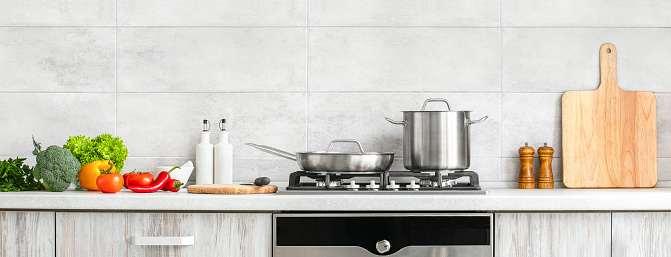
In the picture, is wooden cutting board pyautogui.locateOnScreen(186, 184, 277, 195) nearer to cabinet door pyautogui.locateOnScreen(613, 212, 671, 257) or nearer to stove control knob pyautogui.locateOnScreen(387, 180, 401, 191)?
stove control knob pyautogui.locateOnScreen(387, 180, 401, 191)

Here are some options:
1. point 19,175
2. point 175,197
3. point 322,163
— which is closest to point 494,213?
point 322,163

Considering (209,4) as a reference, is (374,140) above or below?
below

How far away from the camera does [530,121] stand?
228 centimetres

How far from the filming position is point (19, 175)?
6.23 ft

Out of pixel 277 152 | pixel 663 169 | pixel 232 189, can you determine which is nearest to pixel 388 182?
pixel 277 152

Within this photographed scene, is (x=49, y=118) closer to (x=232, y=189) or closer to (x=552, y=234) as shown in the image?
(x=232, y=189)

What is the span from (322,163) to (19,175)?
3.30 ft

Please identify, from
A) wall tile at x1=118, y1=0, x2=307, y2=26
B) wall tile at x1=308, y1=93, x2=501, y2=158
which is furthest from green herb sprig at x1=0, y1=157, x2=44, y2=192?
wall tile at x1=308, y1=93, x2=501, y2=158

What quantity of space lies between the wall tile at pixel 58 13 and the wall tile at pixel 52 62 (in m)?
0.03

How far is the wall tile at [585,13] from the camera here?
2.29 m

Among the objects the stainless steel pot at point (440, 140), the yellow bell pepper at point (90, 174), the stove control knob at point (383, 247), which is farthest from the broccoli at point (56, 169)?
the stainless steel pot at point (440, 140)

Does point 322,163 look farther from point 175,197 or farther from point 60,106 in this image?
point 60,106

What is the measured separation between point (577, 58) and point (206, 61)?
148 centimetres

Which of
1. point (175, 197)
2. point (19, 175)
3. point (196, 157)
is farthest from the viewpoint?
point (196, 157)
